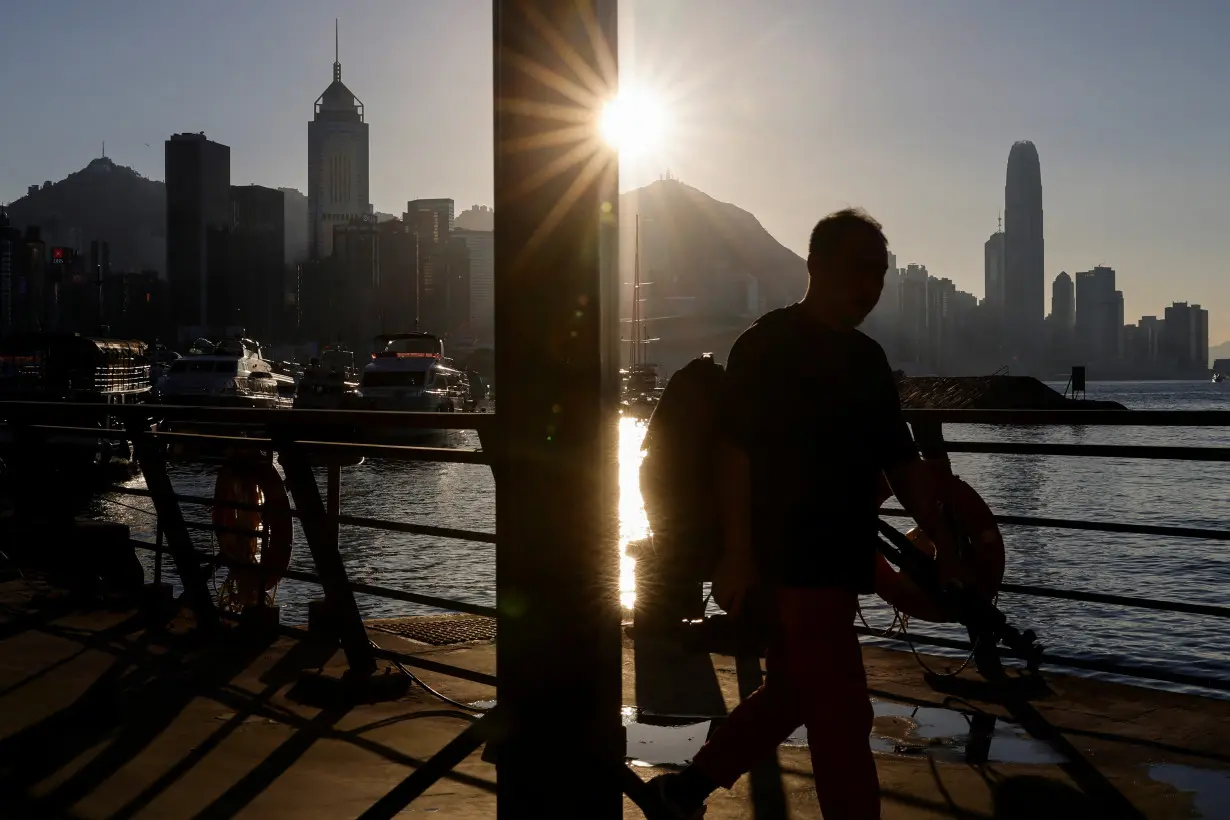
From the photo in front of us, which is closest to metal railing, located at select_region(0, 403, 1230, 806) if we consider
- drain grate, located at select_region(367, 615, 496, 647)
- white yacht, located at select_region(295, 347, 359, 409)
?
drain grate, located at select_region(367, 615, 496, 647)

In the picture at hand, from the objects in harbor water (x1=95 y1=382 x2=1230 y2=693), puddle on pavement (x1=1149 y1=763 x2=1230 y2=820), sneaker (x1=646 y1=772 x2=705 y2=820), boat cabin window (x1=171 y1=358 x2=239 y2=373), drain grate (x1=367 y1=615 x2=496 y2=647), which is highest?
boat cabin window (x1=171 y1=358 x2=239 y2=373)

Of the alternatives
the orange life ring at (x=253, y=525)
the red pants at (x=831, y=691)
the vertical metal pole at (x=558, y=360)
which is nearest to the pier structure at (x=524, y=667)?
the vertical metal pole at (x=558, y=360)

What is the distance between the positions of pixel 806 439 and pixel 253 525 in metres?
4.94

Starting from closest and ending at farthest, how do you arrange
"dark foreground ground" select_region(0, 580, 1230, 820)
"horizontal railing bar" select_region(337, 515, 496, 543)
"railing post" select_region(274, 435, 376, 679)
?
"dark foreground ground" select_region(0, 580, 1230, 820)
"horizontal railing bar" select_region(337, 515, 496, 543)
"railing post" select_region(274, 435, 376, 679)

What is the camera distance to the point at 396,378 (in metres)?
64.0

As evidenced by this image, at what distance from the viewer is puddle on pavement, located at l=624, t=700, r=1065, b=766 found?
15.4 feet

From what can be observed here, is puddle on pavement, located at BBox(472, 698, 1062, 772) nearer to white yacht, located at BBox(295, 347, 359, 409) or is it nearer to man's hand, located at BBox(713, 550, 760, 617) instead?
man's hand, located at BBox(713, 550, 760, 617)

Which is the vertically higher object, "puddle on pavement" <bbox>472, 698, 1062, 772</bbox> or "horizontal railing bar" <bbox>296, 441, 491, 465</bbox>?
"horizontal railing bar" <bbox>296, 441, 491, 465</bbox>

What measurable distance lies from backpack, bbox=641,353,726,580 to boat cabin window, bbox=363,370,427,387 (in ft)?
199

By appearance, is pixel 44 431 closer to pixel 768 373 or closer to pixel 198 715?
pixel 198 715

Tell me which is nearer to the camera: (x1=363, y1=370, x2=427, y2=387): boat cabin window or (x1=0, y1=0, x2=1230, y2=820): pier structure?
(x1=0, y1=0, x2=1230, y2=820): pier structure

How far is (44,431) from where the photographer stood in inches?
343

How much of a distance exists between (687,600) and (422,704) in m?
2.47

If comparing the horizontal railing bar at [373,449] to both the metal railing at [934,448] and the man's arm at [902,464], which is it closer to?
the metal railing at [934,448]
